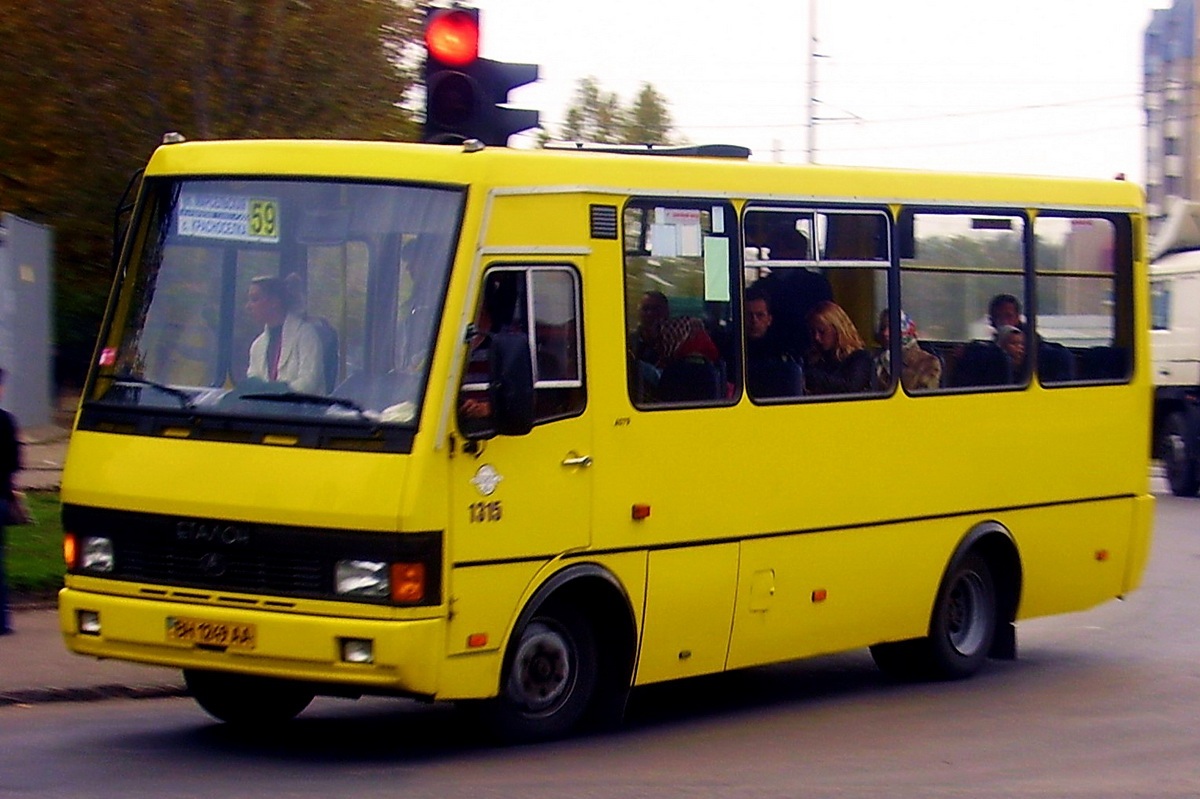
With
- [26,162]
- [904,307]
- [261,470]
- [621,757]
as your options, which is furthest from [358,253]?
[26,162]

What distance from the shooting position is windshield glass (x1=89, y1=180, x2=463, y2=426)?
→ 855cm

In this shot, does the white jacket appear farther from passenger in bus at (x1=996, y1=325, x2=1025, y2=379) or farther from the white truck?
the white truck

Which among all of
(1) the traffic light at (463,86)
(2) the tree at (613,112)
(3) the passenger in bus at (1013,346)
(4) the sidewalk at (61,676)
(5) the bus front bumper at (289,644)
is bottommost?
(4) the sidewalk at (61,676)

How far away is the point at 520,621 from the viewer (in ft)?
29.0

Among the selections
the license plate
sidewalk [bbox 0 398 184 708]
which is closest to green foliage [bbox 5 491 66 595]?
sidewalk [bbox 0 398 184 708]

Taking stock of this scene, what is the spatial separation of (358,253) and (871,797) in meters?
3.12

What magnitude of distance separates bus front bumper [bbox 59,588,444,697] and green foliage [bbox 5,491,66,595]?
186 inches

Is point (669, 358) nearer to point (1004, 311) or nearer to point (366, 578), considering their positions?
point (366, 578)

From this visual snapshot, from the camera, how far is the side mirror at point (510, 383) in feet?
27.8

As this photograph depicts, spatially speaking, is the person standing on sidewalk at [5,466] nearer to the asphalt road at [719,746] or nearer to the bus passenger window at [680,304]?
the asphalt road at [719,746]

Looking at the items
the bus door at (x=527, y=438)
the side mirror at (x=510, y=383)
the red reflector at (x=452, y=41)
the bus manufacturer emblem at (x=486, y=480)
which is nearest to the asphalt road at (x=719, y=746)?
the bus door at (x=527, y=438)

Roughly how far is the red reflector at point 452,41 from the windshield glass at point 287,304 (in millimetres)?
2445

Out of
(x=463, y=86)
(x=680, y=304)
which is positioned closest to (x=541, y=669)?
(x=680, y=304)

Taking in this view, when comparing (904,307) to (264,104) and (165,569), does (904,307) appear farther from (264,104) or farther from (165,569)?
(264,104)
